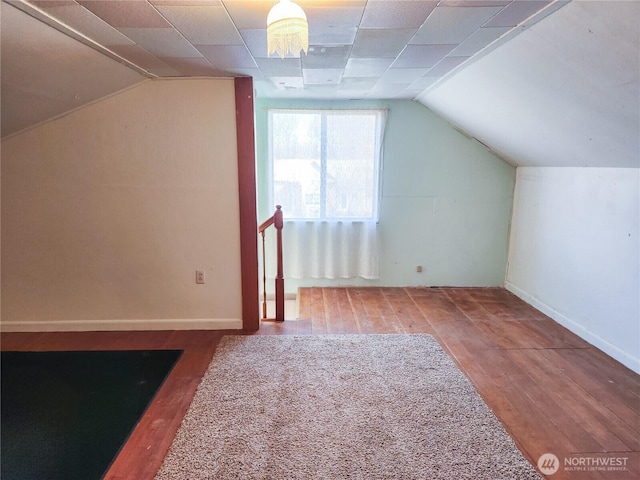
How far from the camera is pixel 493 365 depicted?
2609mm

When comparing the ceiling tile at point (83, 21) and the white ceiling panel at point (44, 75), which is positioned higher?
the ceiling tile at point (83, 21)

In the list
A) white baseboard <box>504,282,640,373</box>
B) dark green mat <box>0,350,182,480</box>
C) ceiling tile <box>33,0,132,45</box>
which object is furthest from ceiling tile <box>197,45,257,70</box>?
white baseboard <box>504,282,640,373</box>

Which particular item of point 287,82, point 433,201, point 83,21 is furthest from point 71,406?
point 433,201

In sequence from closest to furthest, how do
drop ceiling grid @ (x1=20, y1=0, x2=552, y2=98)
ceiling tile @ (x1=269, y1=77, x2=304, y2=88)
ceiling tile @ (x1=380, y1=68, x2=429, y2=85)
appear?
drop ceiling grid @ (x1=20, y1=0, x2=552, y2=98)
ceiling tile @ (x1=380, y1=68, x2=429, y2=85)
ceiling tile @ (x1=269, y1=77, x2=304, y2=88)

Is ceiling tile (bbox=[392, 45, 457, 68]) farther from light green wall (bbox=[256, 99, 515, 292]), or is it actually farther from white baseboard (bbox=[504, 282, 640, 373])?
white baseboard (bbox=[504, 282, 640, 373])

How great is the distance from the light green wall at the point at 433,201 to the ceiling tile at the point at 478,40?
1.70m

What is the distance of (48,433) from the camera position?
1.99 metres

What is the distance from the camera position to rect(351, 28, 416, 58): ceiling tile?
2.02 m

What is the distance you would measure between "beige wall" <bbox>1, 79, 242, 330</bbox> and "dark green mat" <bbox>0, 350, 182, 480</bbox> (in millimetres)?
481

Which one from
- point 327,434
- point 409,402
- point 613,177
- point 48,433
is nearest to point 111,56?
point 48,433

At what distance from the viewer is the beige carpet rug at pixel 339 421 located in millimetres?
1693

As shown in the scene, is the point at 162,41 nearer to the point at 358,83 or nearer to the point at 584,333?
the point at 358,83

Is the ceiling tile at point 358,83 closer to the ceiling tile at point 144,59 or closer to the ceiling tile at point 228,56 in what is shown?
the ceiling tile at point 228,56

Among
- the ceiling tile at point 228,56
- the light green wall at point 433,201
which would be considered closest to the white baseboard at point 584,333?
the light green wall at point 433,201
